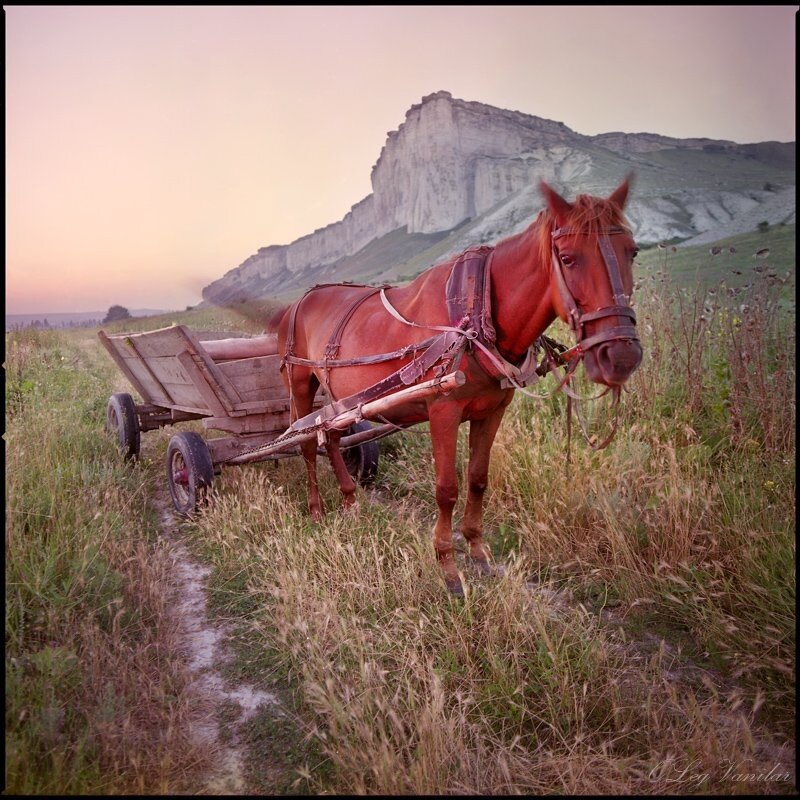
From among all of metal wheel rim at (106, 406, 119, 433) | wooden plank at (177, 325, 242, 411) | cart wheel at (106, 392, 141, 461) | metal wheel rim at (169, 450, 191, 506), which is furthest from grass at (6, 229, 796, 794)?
metal wheel rim at (106, 406, 119, 433)

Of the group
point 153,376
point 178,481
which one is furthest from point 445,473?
point 153,376

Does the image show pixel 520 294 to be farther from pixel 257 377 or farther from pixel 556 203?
pixel 257 377

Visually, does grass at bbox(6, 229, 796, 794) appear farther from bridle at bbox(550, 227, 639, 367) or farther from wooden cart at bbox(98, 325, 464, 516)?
bridle at bbox(550, 227, 639, 367)

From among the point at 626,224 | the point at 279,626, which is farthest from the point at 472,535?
the point at 626,224

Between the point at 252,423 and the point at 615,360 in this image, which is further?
the point at 252,423

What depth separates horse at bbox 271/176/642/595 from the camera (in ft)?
7.48

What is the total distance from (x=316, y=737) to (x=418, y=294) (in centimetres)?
226

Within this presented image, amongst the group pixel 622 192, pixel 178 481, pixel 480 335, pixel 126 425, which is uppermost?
pixel 622 192

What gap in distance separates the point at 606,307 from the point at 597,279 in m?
0.13

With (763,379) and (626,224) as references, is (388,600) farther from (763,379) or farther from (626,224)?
(763,379)

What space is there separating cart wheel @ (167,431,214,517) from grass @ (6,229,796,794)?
23 cm

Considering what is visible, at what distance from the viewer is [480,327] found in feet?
9.04

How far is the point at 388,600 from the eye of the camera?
2.98m

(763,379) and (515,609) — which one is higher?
(763,379)
